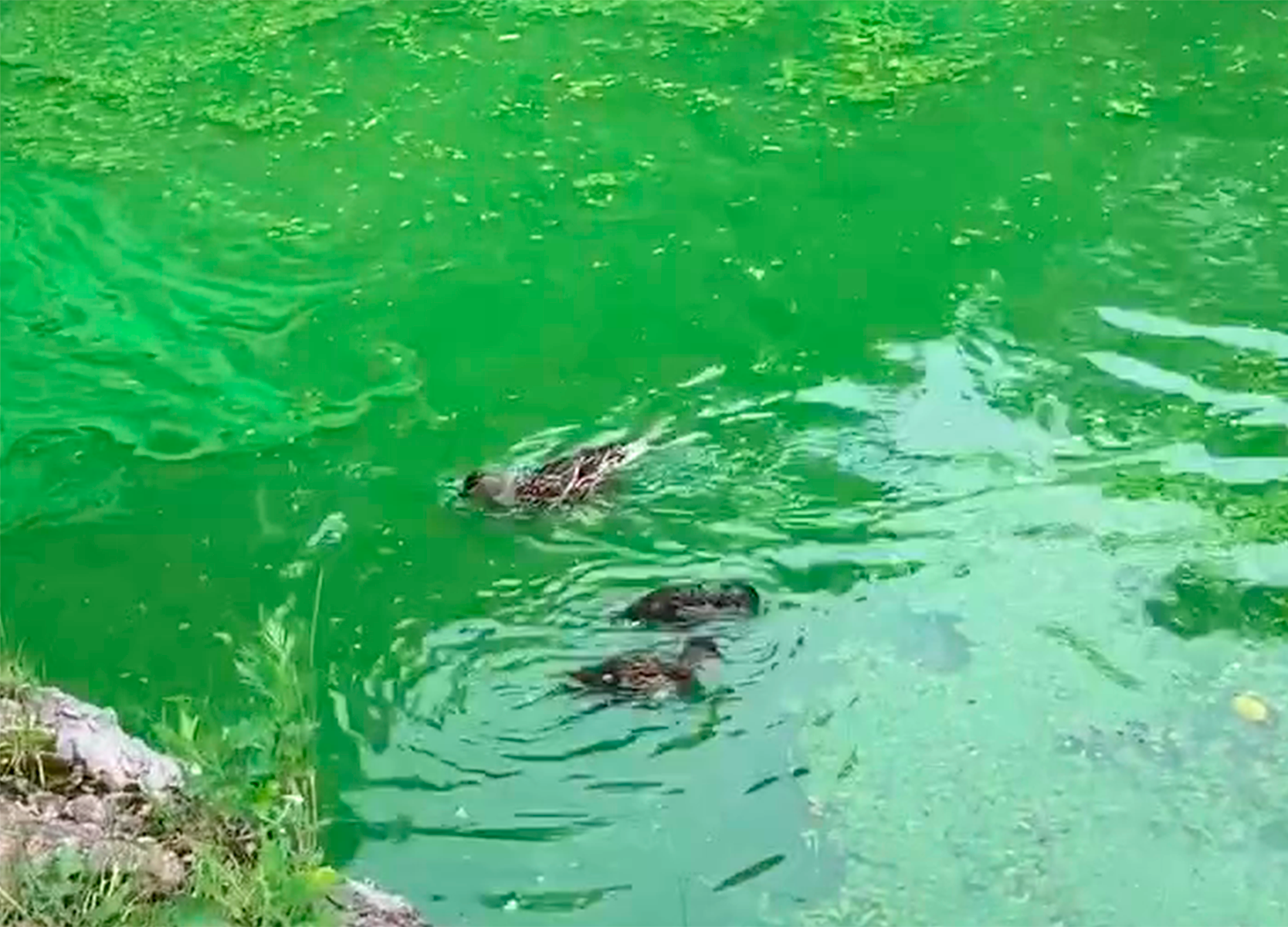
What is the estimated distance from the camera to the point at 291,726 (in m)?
4.54

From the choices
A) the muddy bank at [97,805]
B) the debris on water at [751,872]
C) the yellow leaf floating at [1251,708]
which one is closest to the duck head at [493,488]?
the muddy bank at [97,805]

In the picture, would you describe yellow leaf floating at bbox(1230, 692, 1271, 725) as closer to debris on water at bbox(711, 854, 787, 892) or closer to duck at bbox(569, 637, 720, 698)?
debris on water at bbox(711, 854, 787, 892)

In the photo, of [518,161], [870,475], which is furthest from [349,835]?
[518,161]

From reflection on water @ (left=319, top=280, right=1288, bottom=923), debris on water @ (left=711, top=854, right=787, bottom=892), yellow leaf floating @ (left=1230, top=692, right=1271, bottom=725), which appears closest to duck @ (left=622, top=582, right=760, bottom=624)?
reflection on water @ (left=319, top=280, right=1288, bottom=923)

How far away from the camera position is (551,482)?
6.66 meters

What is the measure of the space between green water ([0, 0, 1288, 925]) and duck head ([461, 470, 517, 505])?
7 centimetres

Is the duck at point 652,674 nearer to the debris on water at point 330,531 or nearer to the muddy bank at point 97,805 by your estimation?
the muddy bank at point 97,805

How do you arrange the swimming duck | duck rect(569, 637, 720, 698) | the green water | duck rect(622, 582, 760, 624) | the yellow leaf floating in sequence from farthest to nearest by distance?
1. the swimming duck
2. duck rect(622, 582, 760, 624)
3. duck rect(569, 637, 720, 698)
4. the yellow leaf floating
5. the green water

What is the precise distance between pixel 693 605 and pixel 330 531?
59.3 inches

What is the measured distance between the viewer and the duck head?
6.68 m

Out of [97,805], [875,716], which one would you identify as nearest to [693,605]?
[875,716]

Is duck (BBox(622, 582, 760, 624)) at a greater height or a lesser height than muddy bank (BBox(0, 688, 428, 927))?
lesser

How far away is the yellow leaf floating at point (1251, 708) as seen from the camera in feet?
17.4

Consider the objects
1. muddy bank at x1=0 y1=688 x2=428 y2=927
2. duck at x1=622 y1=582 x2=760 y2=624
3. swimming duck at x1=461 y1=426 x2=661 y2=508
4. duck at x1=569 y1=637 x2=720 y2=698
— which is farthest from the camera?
swimming duck at x1=461 y1=426 x2=661 y2=508
